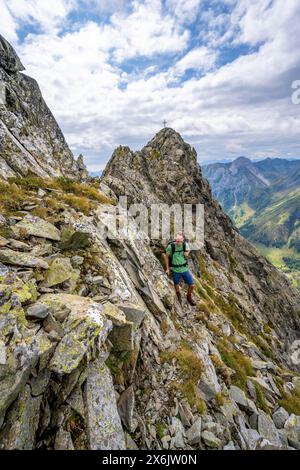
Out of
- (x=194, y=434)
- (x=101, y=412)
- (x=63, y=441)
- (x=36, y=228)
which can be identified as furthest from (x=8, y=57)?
(x=194, y=434)

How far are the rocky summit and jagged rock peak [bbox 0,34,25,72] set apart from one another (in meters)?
21.1

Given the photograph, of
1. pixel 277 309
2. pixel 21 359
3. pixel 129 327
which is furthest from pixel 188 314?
pixel 277 309

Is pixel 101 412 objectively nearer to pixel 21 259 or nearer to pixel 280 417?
pixel 21 259

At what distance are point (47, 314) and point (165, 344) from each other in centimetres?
734

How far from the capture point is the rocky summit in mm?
7238

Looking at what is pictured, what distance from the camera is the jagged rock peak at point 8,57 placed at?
33709mm

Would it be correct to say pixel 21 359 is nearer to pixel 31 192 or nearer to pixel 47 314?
pixel 47 314

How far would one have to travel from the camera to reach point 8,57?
34125 mm

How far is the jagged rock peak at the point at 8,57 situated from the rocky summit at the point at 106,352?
21081mm

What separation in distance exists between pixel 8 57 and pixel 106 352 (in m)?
42.0

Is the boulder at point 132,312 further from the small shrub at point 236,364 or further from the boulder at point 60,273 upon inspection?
the small shrub at point 236,364

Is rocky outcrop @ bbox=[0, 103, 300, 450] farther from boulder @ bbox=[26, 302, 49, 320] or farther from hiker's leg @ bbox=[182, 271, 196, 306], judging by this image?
hiker's leg @ bbox=[182, 271, 196, 306]

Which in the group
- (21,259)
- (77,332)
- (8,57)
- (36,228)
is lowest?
(77,332)

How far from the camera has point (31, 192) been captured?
1761 centimetres
